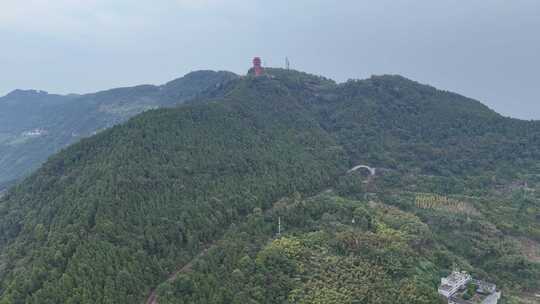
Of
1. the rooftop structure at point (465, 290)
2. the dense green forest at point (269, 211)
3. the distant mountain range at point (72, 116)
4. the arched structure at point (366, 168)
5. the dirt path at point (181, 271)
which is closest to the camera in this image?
the dirt path at point (181, 271)

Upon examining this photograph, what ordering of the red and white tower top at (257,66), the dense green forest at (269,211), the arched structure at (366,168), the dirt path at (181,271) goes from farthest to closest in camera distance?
the red and white tower top at (257,66)
the arched structure at (366,168)
the dense green forest at (269,211)
the dirt path at (181,271)

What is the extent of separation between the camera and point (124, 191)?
39.0m

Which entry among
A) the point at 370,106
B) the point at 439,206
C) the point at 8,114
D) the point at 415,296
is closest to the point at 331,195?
the point at 439,206

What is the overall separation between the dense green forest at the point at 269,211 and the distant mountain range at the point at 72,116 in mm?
58151

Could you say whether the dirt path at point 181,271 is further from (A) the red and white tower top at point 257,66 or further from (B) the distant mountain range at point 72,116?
(B) the distant mountain range at point 72,116

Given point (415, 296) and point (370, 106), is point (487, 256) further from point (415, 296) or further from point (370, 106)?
point (370, 106)

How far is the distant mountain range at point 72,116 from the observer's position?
121m

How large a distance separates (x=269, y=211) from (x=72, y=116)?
125106mm

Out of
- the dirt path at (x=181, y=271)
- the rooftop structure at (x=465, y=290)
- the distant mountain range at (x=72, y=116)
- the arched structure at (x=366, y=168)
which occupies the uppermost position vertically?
the distant mountain range at (x=72, y=116)

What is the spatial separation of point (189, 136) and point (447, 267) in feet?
115

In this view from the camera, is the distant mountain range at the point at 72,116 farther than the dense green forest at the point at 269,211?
Yes

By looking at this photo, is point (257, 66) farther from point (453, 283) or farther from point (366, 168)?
point (453, 283)

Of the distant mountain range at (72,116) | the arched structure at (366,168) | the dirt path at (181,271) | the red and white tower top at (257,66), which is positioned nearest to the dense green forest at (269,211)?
the dirt path at (181,271)

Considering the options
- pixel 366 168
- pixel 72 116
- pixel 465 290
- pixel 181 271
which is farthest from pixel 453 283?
pixel 72 116
